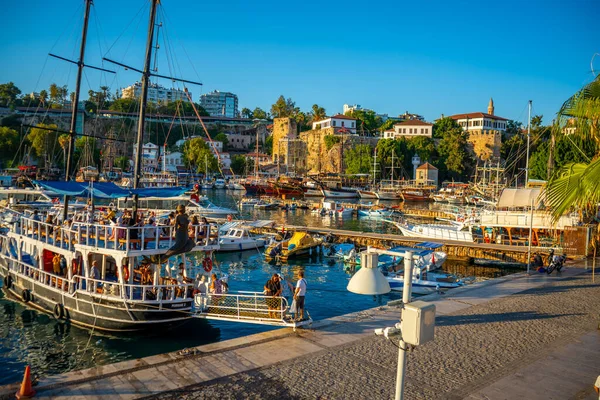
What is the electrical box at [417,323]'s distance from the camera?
20.5ft

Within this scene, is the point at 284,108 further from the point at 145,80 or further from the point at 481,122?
the point at 145,80

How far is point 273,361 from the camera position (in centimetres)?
1245

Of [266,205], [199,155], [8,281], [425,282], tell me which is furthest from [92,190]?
[199,155]

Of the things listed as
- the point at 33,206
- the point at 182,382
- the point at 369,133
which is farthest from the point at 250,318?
the point at 369,133

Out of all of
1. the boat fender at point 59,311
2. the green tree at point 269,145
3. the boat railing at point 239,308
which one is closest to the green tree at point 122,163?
the green tree at point 269,145

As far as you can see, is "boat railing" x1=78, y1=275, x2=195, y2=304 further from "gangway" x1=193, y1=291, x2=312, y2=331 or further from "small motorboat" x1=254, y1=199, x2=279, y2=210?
"small motorboat" x1=254, y1=199, x2=279, y2=210

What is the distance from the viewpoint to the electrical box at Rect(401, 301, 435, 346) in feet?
20.5

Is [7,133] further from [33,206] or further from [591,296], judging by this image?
[591,296]

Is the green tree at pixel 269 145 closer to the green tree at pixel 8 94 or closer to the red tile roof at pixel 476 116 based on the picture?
the red tile roof at pixel 476 116

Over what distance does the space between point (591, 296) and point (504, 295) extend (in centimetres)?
356

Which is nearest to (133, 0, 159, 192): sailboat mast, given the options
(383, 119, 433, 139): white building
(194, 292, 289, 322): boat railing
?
(194, 292, 289, 322): boat railing

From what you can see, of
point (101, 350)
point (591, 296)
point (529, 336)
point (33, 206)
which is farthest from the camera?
point (33, 206)

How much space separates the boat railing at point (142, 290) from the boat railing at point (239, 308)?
0.60 meters

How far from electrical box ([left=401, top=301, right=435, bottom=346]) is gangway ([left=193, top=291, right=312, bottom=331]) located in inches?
355
